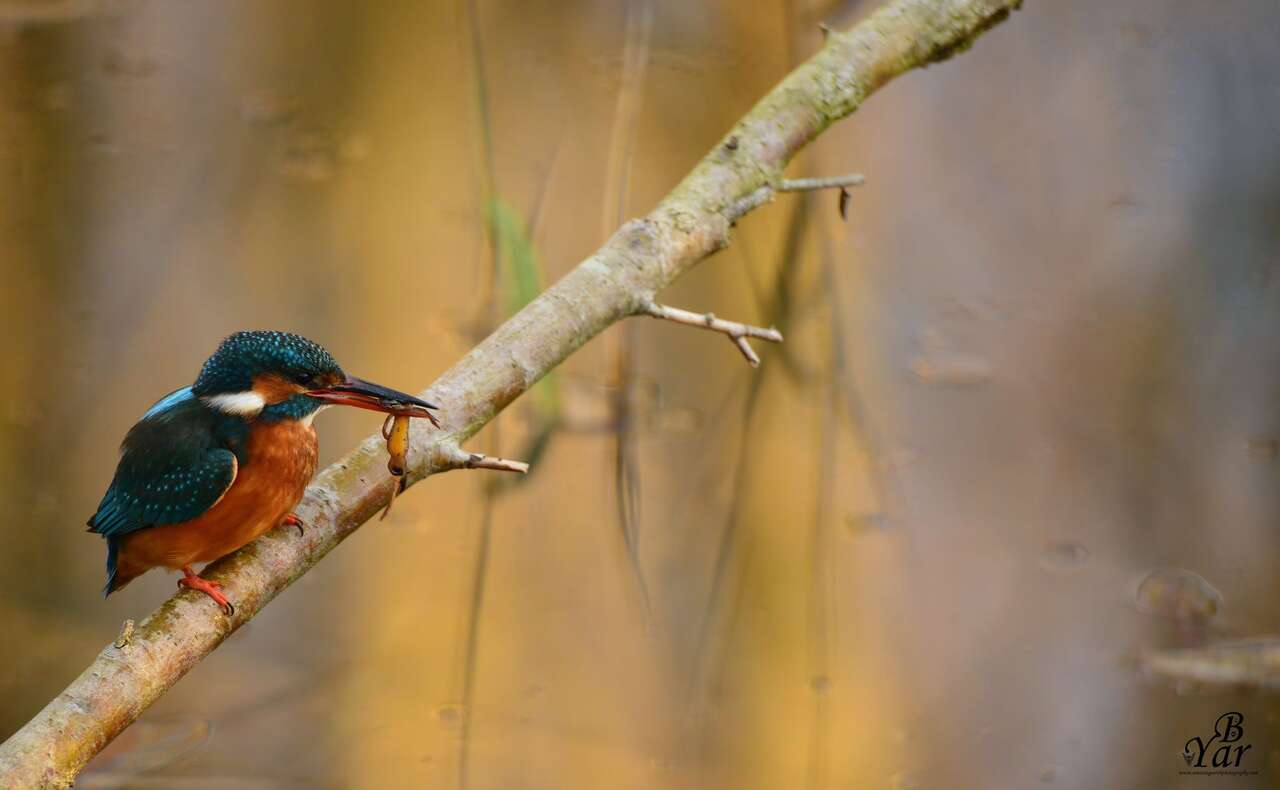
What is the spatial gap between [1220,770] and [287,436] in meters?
1.82

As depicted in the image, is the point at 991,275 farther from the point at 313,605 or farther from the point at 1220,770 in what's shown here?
the point at 313,605

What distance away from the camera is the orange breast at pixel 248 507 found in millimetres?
1029

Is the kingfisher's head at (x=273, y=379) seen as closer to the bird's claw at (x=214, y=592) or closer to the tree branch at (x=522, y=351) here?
the tree branch at (x=522, y=351)

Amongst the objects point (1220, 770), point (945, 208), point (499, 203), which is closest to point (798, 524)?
point (945, 208)

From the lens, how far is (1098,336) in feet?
6.51

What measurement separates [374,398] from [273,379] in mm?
131

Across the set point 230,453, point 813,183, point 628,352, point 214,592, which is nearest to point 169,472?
point 230,453

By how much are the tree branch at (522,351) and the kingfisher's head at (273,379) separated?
2.9 inches

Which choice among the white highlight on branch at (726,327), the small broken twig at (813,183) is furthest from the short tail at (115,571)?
the small broken twig at (813,183)

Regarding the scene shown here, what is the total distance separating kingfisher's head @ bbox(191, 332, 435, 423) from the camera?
1.08 m

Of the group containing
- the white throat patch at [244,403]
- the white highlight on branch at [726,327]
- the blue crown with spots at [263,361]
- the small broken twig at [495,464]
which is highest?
the white highlight on branch at [726,327]

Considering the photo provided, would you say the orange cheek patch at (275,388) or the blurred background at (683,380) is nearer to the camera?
the orange cheek patch at (275,388)

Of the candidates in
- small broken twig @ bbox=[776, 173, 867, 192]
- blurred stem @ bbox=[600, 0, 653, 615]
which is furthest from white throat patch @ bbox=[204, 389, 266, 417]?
blurred stem @ bbox=[600, 0, 653, 615]

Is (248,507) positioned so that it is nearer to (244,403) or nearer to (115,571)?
(244,403)
